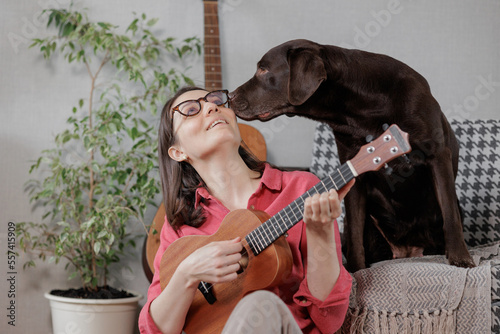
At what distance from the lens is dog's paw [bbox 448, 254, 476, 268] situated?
4.16 ft

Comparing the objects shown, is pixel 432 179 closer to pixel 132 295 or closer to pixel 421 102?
pixel 421 102

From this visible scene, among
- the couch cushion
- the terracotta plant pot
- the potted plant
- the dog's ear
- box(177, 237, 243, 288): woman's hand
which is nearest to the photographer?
box(177, 237, 243, 288): woman's hand

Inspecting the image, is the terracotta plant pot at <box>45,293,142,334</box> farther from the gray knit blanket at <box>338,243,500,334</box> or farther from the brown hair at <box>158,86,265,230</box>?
the gray knit blanket at <box>338,243,500,334</box>

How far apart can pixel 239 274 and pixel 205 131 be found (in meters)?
0.34

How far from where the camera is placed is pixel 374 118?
1.38 meters

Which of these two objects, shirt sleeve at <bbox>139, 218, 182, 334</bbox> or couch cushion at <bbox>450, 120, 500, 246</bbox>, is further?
couch cushion at <bbox>450, 120, 500, 246</bbox>

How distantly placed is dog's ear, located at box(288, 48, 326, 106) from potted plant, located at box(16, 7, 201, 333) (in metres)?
0.86

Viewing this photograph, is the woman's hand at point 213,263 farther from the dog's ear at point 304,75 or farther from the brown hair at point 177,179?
the dog's ear at point 304,75

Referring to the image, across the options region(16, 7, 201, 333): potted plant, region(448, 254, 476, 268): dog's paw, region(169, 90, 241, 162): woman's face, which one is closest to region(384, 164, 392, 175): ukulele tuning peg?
region(448, 254, 476, 268): dog's paw

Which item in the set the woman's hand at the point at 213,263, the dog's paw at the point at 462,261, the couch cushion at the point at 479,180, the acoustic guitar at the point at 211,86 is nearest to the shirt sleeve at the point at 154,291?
the woman's hand at the point at 213,263

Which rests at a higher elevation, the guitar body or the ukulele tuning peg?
the ukulele tuning peg

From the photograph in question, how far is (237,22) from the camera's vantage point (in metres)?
2.38

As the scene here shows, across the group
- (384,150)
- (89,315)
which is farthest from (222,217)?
(89,315)

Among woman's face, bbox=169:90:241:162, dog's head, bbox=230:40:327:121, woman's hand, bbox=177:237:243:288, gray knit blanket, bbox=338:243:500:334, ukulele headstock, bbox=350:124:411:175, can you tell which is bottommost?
gray knit blanket, bbox=338:243:500:334
